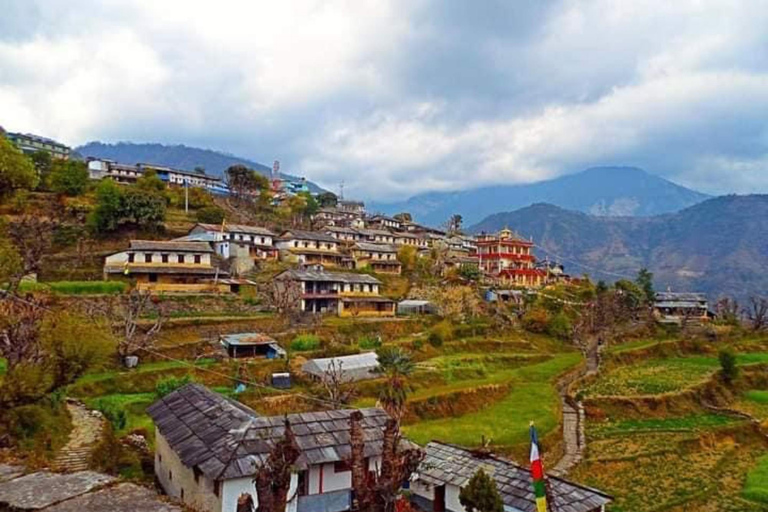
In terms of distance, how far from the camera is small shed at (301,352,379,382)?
141ft

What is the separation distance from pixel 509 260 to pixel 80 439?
8325cm

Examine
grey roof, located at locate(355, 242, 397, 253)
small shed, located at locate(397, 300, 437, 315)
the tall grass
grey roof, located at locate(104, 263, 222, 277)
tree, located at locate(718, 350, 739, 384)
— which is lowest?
tree, located at locate(718, 350, 739, 384)

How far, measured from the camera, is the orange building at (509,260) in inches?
3760

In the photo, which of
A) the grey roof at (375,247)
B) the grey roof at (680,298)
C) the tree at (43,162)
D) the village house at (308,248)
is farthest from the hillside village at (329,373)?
the grey roof at (680,298)

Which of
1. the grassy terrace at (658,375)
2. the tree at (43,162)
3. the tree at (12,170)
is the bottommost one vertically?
the grassy terrace at (658,375)

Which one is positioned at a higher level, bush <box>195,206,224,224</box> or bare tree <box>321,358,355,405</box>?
bush <box>195,206,224,224</box>

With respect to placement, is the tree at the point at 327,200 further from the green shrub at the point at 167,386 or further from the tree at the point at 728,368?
the green shrub at the point at 167,386

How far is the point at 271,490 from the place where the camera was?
924 cm

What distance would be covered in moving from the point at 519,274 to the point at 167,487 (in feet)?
265

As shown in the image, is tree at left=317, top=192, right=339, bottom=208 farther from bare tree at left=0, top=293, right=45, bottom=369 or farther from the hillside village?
bare tree at left=0, top=293, right=45, bottom=369

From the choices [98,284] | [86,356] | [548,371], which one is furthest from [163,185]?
[86,356]

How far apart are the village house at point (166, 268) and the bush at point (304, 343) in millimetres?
16561

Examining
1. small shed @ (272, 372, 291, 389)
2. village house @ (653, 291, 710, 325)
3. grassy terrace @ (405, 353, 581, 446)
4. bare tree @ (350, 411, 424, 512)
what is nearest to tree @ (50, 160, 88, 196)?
small shed @ (272, 372, 291, 389)

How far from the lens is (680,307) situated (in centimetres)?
9312
